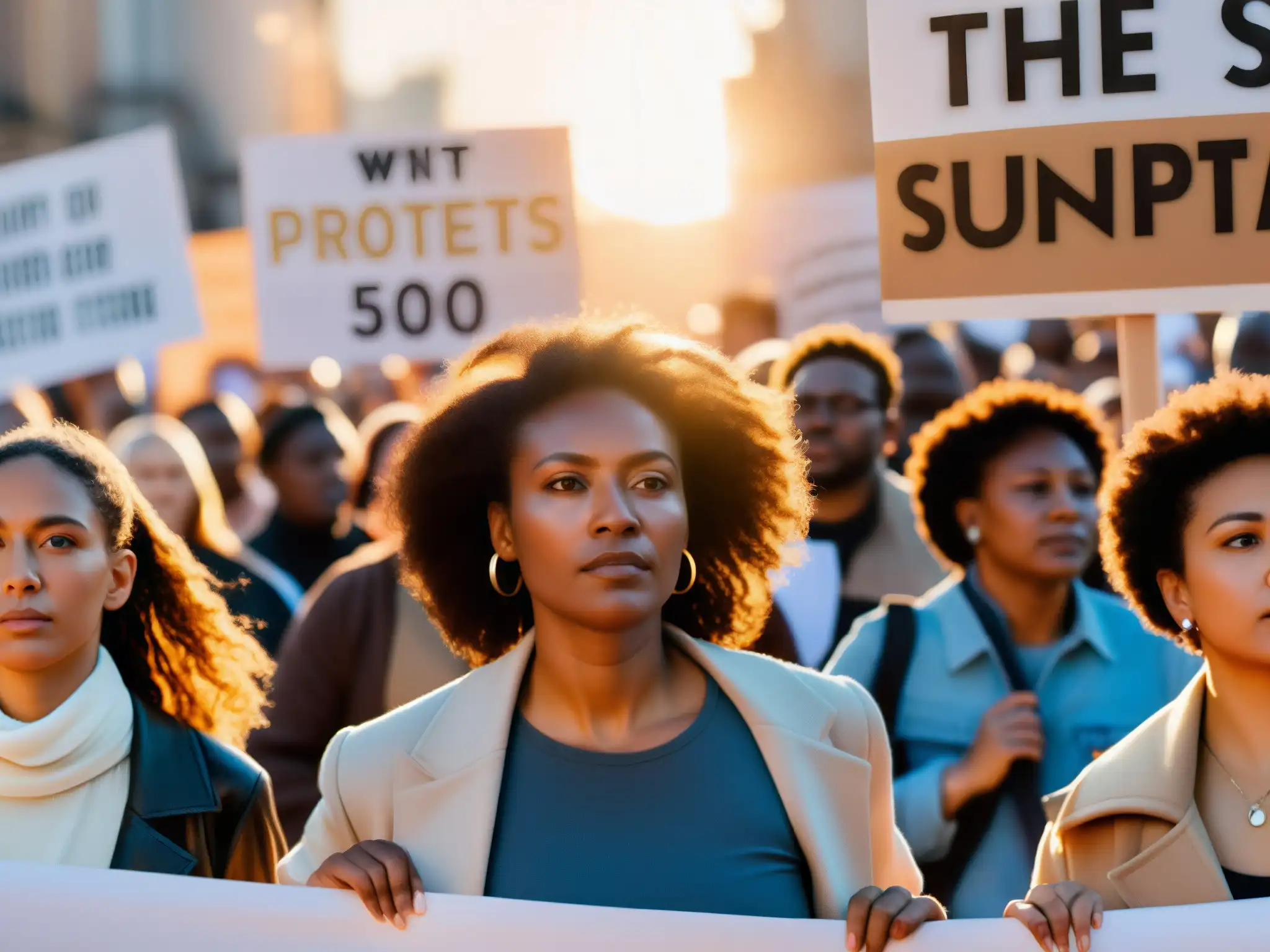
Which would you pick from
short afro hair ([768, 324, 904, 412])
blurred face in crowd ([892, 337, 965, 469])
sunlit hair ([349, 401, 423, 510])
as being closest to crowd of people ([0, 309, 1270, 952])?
short afro hair ([768, 324, 904, 412])

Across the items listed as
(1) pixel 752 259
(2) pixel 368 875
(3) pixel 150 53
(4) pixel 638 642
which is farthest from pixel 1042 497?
(3) pixel 150 53

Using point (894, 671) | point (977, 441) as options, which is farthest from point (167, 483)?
point (894, 671)

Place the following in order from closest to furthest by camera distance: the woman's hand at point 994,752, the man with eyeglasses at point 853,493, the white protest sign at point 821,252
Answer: the woman's hand at point 994,752 → the man with eyeglasses at point 853,493 → the white protest sign at point 821,252

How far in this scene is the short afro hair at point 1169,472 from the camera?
2.67 m

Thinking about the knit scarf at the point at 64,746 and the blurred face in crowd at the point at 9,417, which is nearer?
the knit scarf at the point at 64,746

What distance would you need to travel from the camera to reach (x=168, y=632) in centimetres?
308

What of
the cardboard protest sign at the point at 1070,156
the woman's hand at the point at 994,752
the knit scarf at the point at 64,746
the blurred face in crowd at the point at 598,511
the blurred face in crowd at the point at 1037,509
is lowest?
the woman's hand at the point at 994,752

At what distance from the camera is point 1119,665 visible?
3.72 meters

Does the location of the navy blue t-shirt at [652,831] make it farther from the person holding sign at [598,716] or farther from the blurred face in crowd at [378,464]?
the blurred face in crowd at [378,464]

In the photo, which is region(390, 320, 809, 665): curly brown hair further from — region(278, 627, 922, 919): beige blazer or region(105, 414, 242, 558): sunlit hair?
region(105, 414, 242, 558): sunlit hair

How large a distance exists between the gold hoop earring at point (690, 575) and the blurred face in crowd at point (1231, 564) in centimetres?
66

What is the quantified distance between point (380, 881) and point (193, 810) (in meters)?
0.48

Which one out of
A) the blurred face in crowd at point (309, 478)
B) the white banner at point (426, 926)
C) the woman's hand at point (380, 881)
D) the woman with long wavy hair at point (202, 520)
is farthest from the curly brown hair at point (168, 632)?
the blurred face in crowd at point (309, 478)

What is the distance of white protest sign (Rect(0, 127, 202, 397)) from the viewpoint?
18.8 feet
